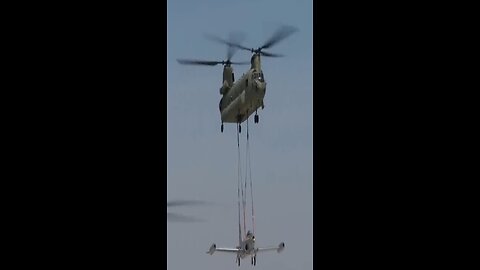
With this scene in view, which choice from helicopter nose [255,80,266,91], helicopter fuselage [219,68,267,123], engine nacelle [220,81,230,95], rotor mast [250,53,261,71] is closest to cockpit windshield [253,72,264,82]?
helicopter fuselage [219,68,267,123]

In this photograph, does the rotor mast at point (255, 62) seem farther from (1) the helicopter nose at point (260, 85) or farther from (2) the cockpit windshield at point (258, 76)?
(1) the helicopter nose at point (260, 85)

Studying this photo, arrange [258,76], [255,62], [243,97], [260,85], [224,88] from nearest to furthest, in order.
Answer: [260,85]
[258,76]
[243,97]
[255,62]
[224,88]

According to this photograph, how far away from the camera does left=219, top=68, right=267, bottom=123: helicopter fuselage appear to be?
60.0 feet

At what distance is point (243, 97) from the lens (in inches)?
741

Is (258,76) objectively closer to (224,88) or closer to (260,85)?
(260,85)

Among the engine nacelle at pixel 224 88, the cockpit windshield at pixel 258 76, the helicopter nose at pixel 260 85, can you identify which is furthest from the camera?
the engine nacelle at pixel 224 88

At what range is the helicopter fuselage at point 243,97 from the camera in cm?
1828

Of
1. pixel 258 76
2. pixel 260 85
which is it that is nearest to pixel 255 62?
pixel 258 76

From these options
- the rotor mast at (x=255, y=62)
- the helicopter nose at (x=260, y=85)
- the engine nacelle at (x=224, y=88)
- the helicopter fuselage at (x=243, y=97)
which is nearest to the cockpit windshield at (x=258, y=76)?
the helicopter fuselage at (x=243, y=97)
